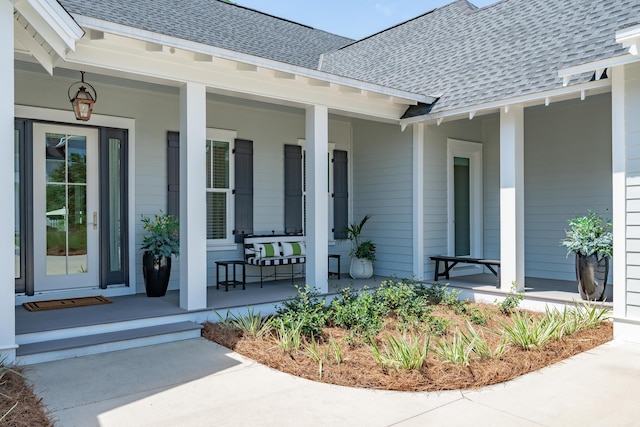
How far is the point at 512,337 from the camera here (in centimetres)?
445

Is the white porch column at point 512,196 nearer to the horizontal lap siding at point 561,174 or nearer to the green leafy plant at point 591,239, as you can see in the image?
the green leafy plant at point 591,239

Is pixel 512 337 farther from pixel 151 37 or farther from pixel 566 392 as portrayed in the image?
pixel 151 37

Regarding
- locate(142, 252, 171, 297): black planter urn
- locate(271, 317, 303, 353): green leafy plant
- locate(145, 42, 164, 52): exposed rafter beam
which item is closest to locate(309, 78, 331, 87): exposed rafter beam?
locate(145, 42, 164, 52): exposed rafter beam

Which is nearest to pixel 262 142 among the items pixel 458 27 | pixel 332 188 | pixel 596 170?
pixel 332 188

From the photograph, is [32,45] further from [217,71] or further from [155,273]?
[155,273]

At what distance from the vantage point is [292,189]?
818 centimetres

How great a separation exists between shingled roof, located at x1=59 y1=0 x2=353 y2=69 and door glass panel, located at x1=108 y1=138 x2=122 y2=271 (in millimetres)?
1652

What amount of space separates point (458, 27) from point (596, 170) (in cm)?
335

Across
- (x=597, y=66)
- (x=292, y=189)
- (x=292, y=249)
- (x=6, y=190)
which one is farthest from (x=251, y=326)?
(x=597, y=66)

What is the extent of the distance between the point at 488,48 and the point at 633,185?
11.5 ft

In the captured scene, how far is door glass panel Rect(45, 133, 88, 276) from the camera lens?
6.07 metres

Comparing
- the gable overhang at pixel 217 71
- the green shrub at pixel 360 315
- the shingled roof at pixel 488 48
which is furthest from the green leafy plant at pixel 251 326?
the shingled roof at pixel 488 48

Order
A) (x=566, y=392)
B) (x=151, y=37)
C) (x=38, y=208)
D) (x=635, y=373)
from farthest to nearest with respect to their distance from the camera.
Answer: (x=38, y=208)
(x=151, y=37)
(x=635, y=373)
(x=566, y=392)

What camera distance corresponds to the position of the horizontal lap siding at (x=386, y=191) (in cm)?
788
